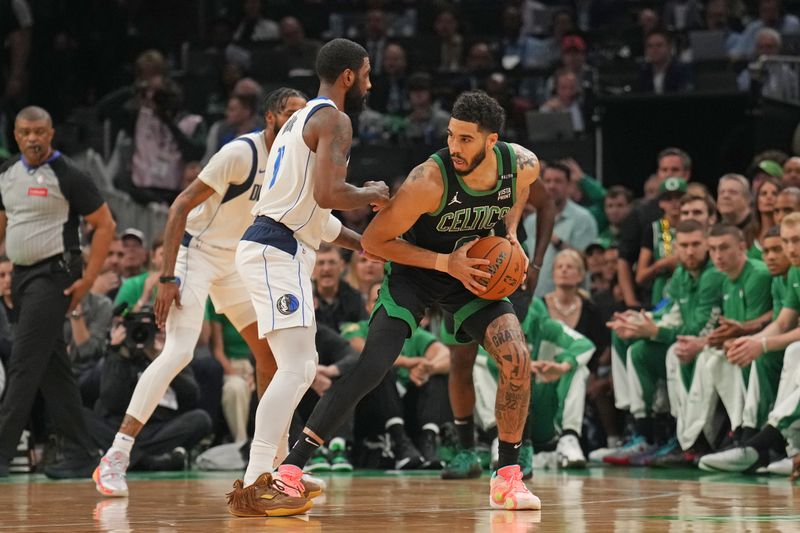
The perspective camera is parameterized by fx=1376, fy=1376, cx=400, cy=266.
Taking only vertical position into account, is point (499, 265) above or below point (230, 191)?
below

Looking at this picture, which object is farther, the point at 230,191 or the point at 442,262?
the point at 230,191

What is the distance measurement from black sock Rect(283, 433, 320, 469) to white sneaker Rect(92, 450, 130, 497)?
4.64 feet

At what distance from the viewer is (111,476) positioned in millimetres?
6566

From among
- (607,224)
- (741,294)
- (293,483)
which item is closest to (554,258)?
(607,224)

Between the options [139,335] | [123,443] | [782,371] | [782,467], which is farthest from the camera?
[139,335]

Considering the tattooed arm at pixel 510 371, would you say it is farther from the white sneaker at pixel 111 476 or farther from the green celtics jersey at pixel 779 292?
the green celtics jersey at pixel 779 292

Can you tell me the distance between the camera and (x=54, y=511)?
19.0 feet

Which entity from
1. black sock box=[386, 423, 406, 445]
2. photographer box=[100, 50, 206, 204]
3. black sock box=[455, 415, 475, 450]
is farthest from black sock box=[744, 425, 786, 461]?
photographer box=[100, 50, 206, 204]

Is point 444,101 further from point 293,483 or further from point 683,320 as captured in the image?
point 293,483

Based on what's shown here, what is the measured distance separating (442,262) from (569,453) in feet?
11.4

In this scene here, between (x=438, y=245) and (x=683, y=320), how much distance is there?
11.8ft

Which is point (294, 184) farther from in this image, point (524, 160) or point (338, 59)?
point (524, 160)

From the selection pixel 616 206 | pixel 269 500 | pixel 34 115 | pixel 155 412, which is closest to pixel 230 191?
pixel 34 115

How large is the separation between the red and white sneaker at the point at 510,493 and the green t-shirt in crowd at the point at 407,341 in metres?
3.61
